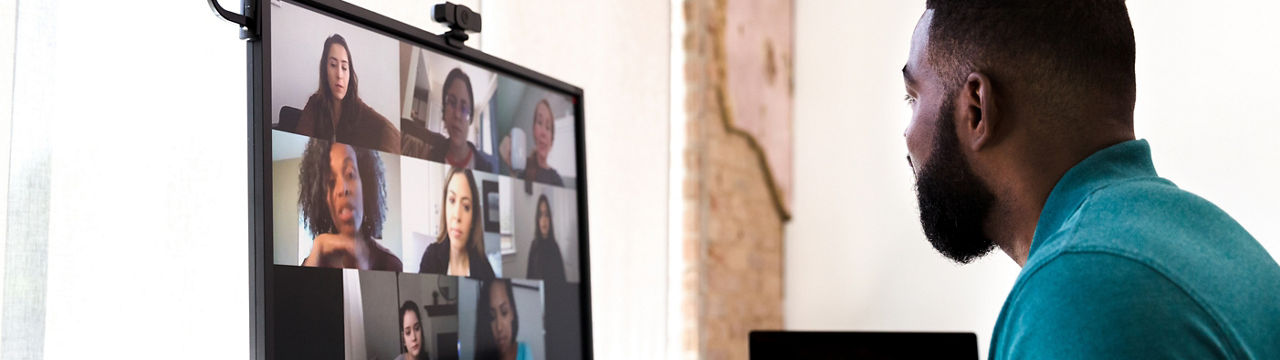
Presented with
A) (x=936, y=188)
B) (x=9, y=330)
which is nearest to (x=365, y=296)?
(x=9, y=330)

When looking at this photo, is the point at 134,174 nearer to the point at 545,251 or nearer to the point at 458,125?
the point at 458,125

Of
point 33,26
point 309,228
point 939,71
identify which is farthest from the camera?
point 33,26

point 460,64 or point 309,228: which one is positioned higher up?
point 460,64

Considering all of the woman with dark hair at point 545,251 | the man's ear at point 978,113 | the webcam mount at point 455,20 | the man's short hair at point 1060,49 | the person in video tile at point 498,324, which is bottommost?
the person in video tile at point 498,324

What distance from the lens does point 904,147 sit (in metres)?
3.61

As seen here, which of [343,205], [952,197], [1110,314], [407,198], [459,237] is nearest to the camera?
[1110,314]

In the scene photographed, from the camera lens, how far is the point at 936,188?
1.14m

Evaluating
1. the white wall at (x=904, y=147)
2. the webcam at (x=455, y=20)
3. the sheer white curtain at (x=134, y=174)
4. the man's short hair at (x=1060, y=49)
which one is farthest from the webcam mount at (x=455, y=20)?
the white wall at (x=904, y=147)

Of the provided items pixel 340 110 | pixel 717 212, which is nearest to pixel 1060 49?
pixel 340 110

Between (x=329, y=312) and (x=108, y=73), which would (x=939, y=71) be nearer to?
(x=329, y=312)

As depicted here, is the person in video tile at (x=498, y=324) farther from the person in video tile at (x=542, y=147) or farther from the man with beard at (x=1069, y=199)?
the man with beard at (x=1069, y=199)

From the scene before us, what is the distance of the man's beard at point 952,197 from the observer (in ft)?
3.61

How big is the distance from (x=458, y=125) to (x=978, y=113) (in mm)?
822

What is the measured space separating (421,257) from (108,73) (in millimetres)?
635
